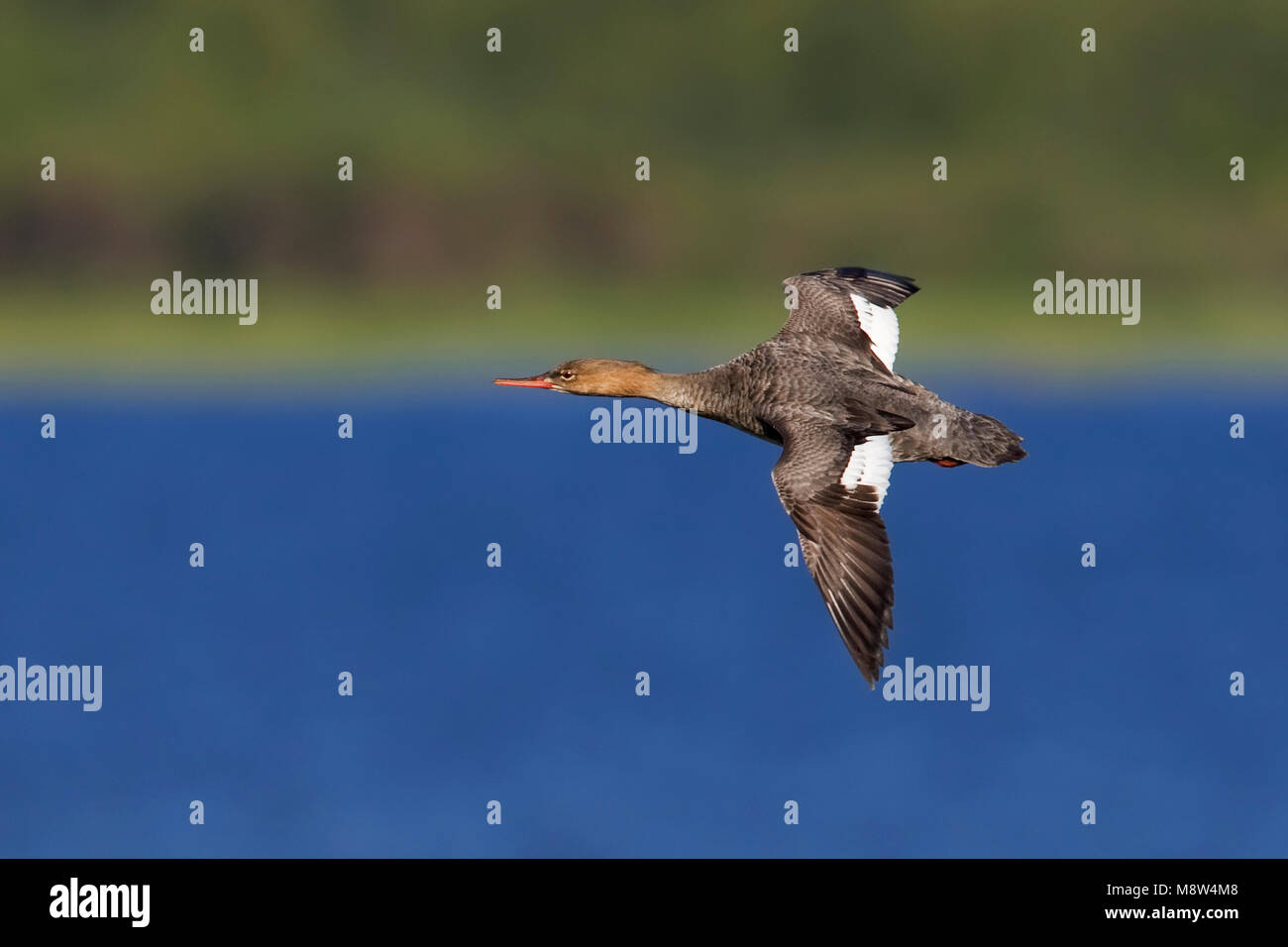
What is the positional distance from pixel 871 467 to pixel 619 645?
962 inches

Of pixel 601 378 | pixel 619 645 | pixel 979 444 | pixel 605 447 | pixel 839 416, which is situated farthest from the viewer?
pixel 605 447

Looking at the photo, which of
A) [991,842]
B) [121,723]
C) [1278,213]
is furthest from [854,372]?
[1278,213]

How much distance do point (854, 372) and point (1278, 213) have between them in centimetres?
4546

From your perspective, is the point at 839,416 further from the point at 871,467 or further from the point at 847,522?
the point at 847,522

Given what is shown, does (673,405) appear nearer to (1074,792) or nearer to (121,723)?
(1074,792)

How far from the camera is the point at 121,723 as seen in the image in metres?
36.8

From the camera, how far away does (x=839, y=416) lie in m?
15.7

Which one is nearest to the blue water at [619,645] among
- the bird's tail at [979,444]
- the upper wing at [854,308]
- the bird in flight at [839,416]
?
the upper wing at [854,308]

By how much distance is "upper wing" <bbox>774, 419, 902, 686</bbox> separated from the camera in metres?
14.4

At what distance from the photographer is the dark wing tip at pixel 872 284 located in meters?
18.2
